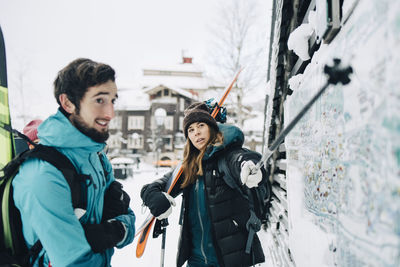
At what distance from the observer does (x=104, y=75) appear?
149 centimetres

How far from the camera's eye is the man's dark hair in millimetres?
1423

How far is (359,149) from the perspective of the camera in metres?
0.86

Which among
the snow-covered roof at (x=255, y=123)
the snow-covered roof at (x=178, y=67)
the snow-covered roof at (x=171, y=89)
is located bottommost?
the snow-covered roof at (x=255, y=123)

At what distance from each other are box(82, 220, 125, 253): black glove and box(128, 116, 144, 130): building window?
3513 centimetres

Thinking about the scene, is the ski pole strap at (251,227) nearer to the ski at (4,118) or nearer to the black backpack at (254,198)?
the black backpack at (254,198)

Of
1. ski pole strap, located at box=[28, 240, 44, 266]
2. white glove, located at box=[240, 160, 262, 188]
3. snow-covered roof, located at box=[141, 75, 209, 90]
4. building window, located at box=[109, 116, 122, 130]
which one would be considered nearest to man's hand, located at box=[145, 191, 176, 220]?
white glove, located at box=[240, 160, 262, 188]

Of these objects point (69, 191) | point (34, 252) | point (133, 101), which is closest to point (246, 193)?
point (69, 191)

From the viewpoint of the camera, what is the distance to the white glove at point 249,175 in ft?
5.26

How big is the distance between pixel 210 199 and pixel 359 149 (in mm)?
1220

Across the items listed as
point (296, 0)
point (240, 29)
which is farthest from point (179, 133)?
point (296, 0)

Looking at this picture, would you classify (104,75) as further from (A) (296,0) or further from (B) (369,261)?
(A) (296,0)

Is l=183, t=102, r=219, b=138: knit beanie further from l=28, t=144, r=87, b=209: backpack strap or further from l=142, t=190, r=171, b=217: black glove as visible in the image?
l=28, t=144, r=87, b=209: backpack strap

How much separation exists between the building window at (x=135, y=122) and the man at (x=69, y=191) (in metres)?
34.8

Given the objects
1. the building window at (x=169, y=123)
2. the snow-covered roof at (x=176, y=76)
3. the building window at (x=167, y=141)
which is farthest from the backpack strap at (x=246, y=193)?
the snow-covered roof at (x=176, y=76)
